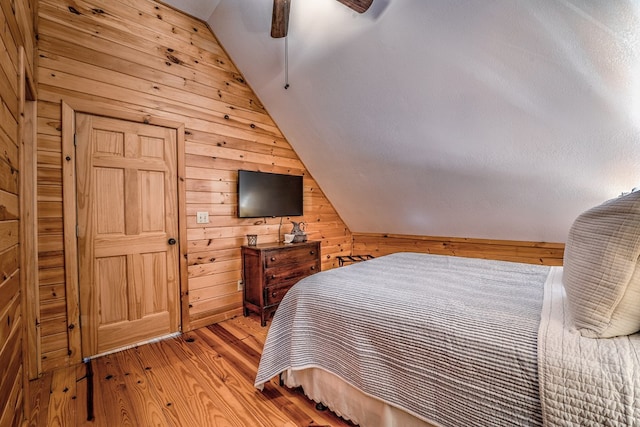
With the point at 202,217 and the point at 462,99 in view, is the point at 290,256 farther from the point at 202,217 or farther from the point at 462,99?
the point at 462,99

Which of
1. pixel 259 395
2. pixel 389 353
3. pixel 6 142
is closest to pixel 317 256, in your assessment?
pixel 259 395

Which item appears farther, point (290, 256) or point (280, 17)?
point (290, 256)


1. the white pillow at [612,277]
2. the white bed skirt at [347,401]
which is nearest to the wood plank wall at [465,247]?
the white pillow at [612,277]

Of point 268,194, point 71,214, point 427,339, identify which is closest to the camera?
point 427,339

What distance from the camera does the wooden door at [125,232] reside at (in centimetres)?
210

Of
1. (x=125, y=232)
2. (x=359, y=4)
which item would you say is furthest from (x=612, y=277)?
(x=125, y=232)

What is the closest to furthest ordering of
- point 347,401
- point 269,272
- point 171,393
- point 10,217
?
point 10,217, point 347,401, point 171,393, point 269,272

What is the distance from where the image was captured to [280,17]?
1809mm

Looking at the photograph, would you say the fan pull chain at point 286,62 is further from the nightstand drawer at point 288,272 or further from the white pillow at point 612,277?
the white pillow at point 612,277

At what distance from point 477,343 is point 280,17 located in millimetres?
2119

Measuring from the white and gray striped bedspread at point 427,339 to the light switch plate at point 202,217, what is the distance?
1.49 meters

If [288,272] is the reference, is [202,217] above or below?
above

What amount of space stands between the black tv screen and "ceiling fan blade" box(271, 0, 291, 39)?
4.59 ft

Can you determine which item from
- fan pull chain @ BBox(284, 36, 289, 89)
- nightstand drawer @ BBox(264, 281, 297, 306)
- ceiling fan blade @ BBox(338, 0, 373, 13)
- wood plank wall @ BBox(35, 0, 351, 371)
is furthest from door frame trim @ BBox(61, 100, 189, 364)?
ceiling fan blade @ BBox(338, 0, 373, 13)
